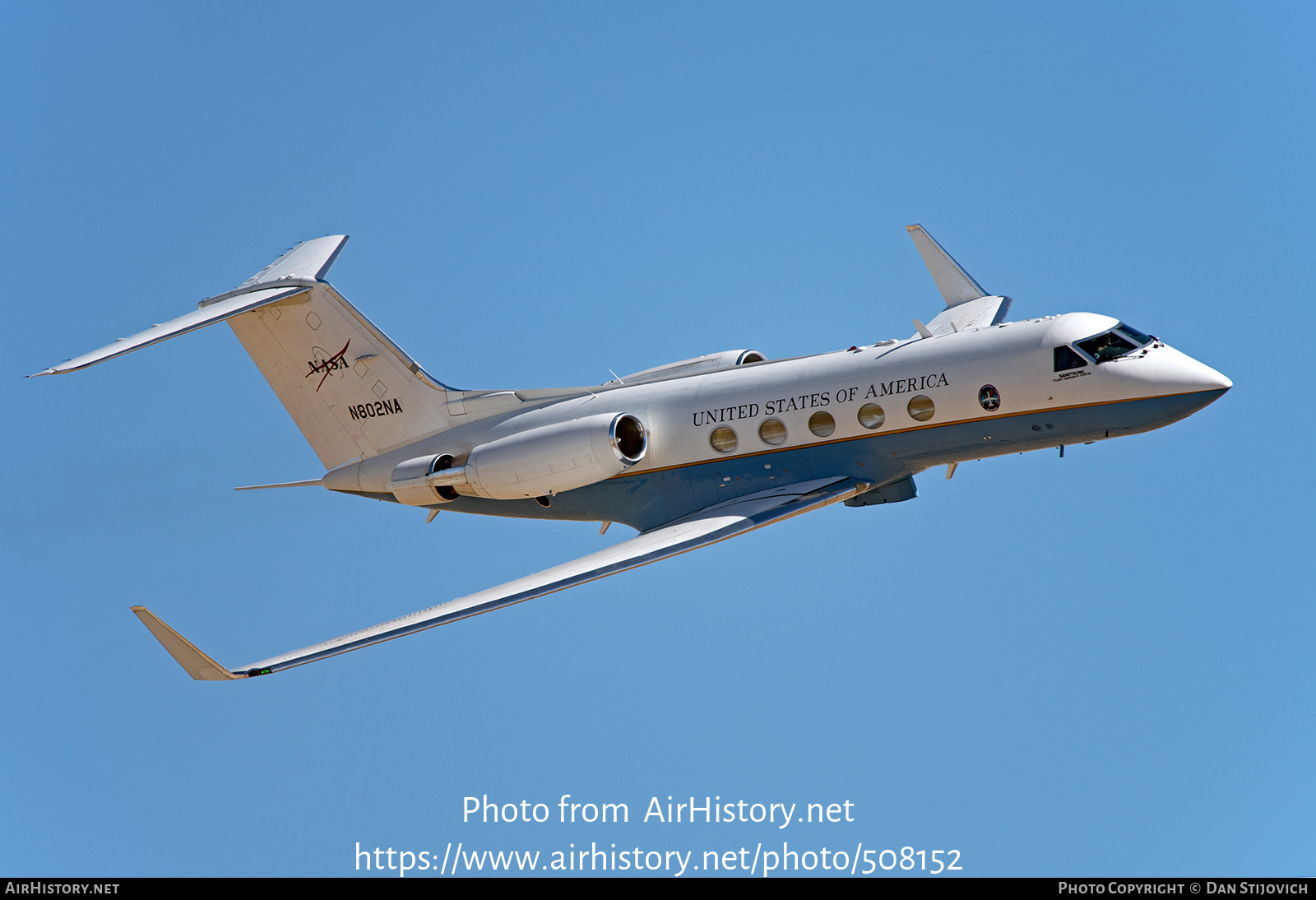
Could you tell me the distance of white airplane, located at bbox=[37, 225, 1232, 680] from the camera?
2505 centimetres

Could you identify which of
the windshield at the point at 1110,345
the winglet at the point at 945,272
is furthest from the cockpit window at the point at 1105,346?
the winglet at the point at 945,272

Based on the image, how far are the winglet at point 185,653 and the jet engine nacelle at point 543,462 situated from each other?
8.08 metres

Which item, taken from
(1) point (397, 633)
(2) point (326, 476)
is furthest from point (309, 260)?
(1) point (397, 633)

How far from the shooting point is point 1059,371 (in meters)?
25.1

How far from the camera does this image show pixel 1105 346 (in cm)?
2511

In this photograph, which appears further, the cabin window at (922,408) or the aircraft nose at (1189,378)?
the cabin window at (922,408)

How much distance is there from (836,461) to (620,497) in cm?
443

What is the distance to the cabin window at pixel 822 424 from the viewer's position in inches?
1048

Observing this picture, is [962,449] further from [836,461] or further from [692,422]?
[692,422]

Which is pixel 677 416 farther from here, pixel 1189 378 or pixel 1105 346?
pixel 1189 378

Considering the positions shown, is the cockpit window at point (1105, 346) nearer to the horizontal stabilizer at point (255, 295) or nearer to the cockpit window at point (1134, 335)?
the cockpit window at point (1134, 335)

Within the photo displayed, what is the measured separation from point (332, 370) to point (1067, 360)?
50.8 feet

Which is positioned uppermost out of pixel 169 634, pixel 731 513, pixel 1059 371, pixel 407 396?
pixel 407 396

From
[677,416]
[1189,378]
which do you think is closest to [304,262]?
[677,416]
